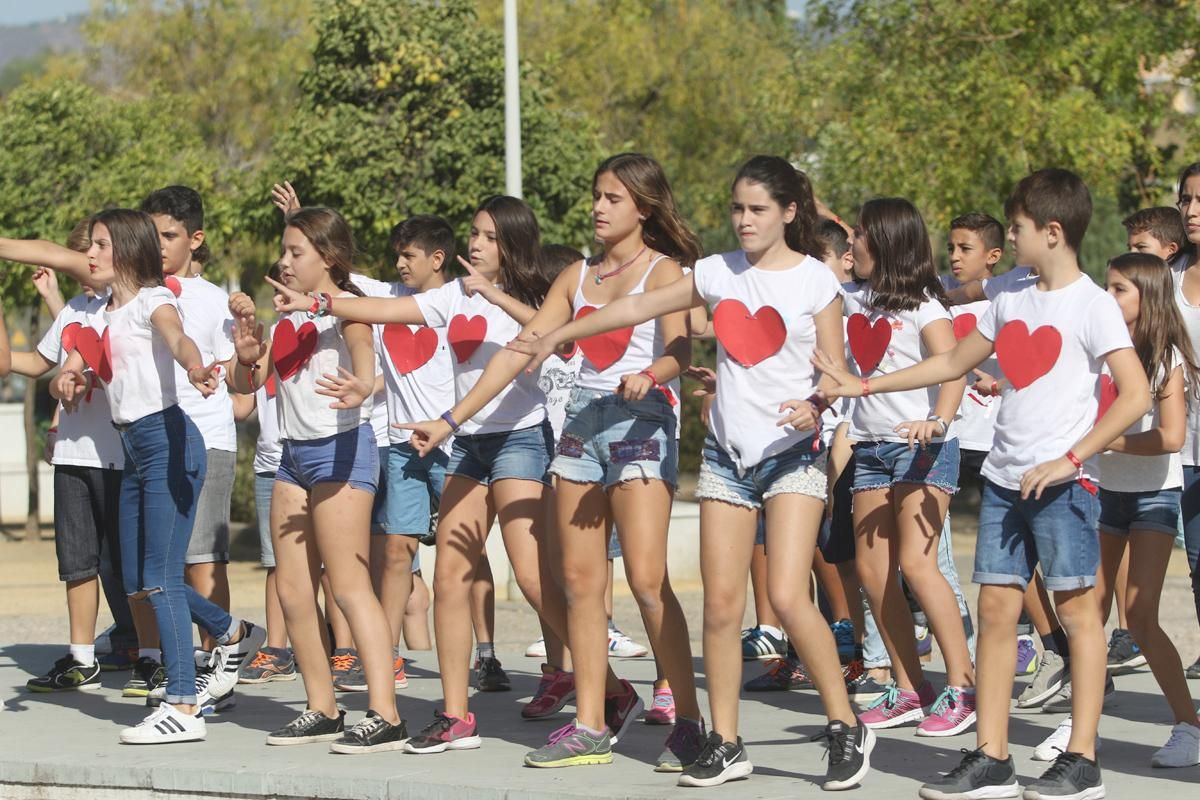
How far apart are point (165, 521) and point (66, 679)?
1.79 m

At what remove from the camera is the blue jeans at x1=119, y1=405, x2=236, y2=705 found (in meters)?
6.67

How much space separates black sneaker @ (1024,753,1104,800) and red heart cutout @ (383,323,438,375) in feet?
11.7

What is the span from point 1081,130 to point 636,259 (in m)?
10.9

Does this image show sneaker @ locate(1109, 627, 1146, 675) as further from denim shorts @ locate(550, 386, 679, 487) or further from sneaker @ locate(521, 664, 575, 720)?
denim shorts @ locate(550, 386, 679, 487)

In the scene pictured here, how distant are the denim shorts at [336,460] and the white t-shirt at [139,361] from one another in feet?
2.15

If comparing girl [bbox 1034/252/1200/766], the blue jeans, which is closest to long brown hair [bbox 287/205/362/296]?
the blue jeans

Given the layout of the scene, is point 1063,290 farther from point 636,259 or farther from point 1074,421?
point 636,259

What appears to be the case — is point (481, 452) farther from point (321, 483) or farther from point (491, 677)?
point (491, 677)

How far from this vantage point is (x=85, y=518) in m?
8.06

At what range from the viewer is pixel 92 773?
6199 mm

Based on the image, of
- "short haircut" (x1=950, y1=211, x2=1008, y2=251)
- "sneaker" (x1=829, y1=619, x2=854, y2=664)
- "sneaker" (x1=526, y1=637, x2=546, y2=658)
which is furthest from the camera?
"sneaker" (x1=526, y1=637, x2=546, y2=658)

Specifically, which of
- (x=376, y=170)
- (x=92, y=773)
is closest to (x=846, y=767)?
(x=92, y=773)

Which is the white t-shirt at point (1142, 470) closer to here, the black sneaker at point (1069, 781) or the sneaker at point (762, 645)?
the black sneaker at point (1069, 781)

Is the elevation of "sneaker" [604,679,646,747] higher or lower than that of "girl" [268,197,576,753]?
lower
